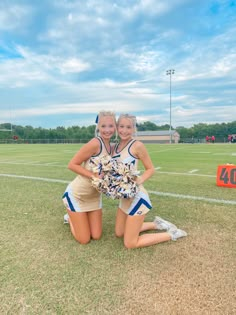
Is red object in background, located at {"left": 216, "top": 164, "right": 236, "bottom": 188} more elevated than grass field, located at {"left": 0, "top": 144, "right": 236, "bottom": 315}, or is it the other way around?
red object in background, located at {"left": 216, "top": 164, "right": 236, "bottom": 188}

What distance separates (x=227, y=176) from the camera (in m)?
5.88

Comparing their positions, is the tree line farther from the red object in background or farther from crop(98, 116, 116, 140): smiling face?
crop(98, 116, 116, 140): smiling face

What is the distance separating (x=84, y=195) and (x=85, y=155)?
46 cm

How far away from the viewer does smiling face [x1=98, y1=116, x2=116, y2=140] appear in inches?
116

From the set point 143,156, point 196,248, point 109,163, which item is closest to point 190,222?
point 196,248

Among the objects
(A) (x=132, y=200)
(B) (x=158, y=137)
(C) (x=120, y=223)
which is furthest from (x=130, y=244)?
(B) (x=158, y=137)

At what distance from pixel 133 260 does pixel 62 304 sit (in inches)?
33.6

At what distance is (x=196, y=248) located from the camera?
9.33ft

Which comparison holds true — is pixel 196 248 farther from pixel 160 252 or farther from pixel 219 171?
pixel 219 171

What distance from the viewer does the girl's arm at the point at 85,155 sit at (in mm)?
2946

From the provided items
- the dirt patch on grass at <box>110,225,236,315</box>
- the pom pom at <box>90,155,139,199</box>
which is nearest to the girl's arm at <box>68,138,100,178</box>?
the pom pom at <box>90,155,139,199</box>

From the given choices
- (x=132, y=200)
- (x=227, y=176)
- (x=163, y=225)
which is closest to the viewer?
(x=132, y=200)

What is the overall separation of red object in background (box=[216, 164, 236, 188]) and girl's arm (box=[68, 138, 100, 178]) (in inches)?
155

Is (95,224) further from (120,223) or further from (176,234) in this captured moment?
(176,234)
